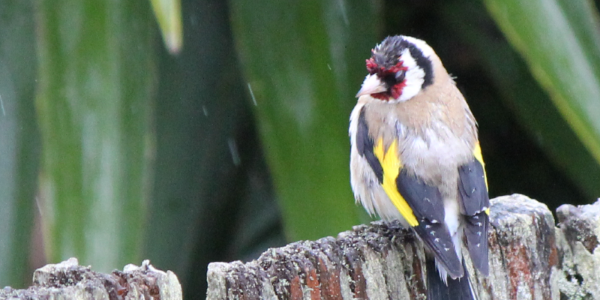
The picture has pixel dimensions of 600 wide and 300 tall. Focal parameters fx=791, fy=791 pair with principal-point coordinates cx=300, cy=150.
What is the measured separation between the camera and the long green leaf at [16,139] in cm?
245

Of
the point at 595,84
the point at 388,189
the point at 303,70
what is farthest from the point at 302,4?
the point at 595,84

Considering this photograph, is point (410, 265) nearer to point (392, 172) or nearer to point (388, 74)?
point (392, 172)

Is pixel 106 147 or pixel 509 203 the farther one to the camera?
pixel 106 147

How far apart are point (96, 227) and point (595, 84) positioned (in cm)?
146

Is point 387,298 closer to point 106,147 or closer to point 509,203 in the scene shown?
point 509,203

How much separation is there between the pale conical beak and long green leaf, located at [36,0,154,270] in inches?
29.2

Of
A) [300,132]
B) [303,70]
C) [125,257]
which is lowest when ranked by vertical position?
[125,257]

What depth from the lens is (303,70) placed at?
102 inches

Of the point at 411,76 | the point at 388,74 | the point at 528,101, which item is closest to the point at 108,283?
the point at 388,74

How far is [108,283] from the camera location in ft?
4.22

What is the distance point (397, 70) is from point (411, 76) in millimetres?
86

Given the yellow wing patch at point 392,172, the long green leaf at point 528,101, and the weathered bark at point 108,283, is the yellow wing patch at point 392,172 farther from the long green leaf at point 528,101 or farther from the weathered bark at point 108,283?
the weathered bark at point 108,283

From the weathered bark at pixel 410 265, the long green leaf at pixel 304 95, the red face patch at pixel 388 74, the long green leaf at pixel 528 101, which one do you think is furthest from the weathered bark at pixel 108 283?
the long green leaf at pixel 528 101

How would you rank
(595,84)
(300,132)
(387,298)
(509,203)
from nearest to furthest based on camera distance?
1. (387,298)
2. (509,203)
3. (595,84)
4. (300,132)
